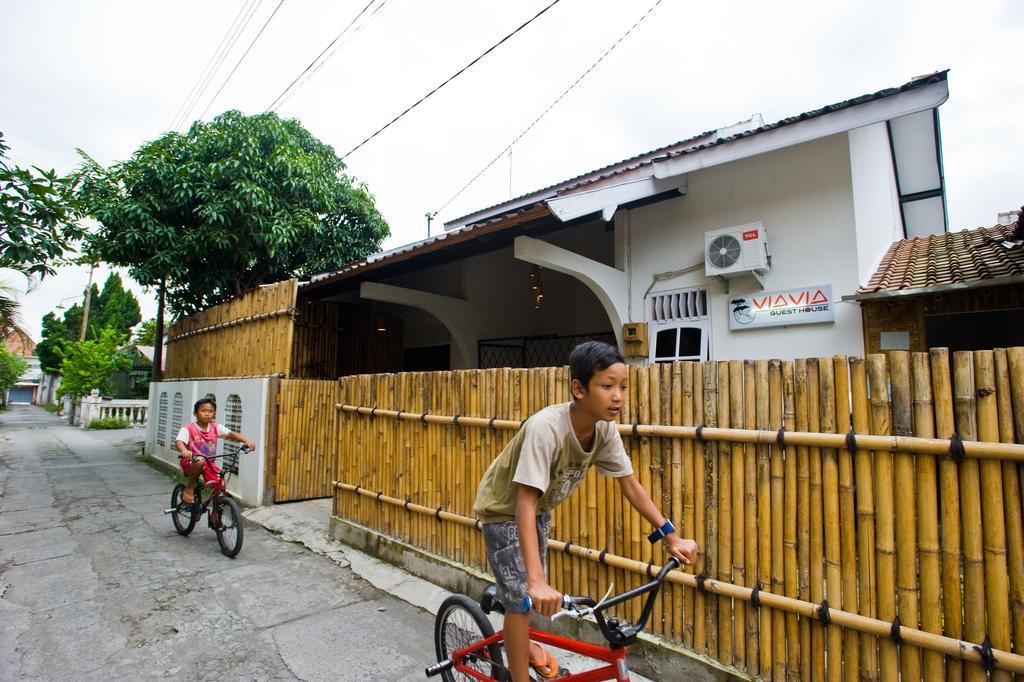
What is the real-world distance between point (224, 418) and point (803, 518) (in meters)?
8.90

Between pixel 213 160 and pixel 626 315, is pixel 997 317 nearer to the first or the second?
pixel 626 315

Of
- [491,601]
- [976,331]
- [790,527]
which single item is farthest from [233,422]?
[976,331]

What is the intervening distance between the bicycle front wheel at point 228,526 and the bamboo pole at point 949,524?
Result: 5.59 meters

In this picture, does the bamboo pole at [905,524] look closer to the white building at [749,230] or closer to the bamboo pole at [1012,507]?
the bamboo pole at [1012,507]

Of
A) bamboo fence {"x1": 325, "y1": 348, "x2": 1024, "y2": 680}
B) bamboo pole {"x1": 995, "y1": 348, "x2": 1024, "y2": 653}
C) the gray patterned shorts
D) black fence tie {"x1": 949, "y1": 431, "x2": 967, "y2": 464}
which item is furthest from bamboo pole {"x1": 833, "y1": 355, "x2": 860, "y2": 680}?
the gray patterned shorts

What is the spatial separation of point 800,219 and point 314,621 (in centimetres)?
577

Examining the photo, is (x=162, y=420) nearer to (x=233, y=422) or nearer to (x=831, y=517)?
(x=233, y=422)

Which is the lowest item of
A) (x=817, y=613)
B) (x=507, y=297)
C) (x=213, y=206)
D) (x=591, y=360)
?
(x=817, y=613)

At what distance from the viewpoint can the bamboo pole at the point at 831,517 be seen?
2439mm

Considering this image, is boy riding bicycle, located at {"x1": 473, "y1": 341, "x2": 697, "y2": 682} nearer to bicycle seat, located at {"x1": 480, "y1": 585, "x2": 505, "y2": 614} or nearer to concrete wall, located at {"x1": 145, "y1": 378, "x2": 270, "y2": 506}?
bicycle seat, located at {"x1": 480, "y1": 585, "x2": 505, "y2": 614}

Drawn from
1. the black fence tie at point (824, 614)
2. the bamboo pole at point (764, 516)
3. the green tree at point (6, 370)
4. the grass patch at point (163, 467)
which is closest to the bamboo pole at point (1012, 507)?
the black fence tie at point (824, 614)

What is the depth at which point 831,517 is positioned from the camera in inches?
98.1

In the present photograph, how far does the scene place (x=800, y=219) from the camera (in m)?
5.38

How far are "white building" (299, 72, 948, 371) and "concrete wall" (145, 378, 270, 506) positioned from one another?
219cm
